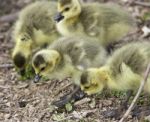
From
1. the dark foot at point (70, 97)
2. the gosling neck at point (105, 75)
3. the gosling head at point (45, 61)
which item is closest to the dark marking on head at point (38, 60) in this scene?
the gosling head at point (45, 61)

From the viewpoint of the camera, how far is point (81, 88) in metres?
3.57

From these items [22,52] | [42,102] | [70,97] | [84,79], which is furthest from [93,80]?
[22,52]

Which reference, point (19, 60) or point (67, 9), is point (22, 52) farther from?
point (67, 9)

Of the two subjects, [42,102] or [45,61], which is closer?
[45,61]

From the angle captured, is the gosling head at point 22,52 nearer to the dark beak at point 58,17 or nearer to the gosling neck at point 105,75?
the dark beak at point 58,17

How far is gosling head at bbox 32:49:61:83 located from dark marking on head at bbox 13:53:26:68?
0.45 metres

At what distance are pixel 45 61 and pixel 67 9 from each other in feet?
1.94

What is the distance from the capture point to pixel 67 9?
4133mm

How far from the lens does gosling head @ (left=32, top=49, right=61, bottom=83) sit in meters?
3.69

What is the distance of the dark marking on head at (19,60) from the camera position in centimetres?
418

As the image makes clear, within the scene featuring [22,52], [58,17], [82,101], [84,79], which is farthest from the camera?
[22,52]

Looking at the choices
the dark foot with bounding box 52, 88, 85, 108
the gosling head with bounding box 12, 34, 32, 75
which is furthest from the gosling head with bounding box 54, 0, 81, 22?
the dark foot with bounding box 52, 88, 85, 108

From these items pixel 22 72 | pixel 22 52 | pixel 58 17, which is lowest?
pixel 22 72

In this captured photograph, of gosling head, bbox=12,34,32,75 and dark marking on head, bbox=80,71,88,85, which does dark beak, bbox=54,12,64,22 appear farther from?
dark marking on head, bbox=80,71,88,85
